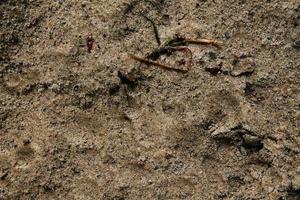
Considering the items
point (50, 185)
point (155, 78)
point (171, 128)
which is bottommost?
point (50, 185)

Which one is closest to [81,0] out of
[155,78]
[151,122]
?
[155,78]

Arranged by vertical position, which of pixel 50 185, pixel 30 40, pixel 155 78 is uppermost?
pixel 30 40

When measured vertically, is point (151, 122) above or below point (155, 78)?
below

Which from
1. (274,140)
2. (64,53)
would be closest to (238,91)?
(274,140)

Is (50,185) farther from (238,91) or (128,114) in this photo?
(238,91)

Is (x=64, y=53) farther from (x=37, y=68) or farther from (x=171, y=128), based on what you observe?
(x=171, y=128)

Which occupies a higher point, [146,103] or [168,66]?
[168,66]
